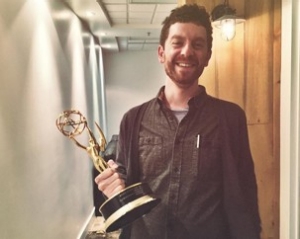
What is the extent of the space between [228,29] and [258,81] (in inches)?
9.2

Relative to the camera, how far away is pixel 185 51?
0.69 meters

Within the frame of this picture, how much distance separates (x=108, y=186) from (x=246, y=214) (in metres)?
0.34

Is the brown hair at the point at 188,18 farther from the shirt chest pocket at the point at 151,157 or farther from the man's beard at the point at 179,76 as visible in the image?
the shirt chest pocket at the point at 151,157

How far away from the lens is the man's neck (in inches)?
29.4

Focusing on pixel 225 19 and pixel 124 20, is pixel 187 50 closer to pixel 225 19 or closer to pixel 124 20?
pixel 225 19

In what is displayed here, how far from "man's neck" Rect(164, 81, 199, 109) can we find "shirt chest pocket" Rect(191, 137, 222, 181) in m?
0.11

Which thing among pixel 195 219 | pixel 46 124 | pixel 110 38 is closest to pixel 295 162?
pixel 195 219

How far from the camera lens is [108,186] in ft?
2.18

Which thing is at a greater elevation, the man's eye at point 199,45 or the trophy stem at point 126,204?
the man's eye at point 199,45

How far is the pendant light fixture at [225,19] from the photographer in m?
1.14

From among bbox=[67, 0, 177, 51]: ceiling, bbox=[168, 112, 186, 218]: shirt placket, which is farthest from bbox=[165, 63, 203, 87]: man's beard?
bbox=[67, 0, 177, 51]: ceiling

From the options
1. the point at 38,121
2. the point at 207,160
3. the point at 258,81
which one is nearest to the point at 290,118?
the point at 258,81

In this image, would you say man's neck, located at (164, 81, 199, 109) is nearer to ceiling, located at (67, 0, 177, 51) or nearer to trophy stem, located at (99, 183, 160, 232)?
trophy stem, located at (99, 183, 160, 232)

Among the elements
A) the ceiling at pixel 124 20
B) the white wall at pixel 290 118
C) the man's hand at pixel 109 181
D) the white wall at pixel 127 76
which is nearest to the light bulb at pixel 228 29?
the white wall at pixel 290 118
